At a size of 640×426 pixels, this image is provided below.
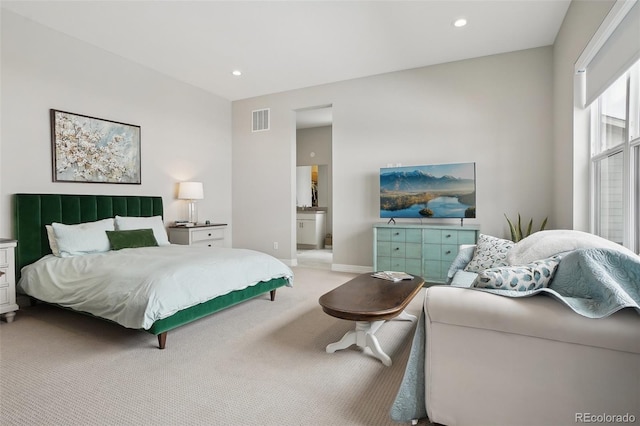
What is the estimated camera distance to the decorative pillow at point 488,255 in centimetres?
285

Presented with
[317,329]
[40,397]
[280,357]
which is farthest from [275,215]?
[40,397]

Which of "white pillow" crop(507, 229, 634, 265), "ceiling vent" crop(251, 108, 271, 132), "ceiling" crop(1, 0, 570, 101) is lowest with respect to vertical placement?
"white pillow" crop(507, 229, 634, 265)

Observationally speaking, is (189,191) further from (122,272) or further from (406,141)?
(406,141)

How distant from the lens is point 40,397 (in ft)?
6.17

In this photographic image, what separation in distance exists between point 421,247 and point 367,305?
234cm

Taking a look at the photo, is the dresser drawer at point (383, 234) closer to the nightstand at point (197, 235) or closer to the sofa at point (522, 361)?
the nightstand at point (197, 235)

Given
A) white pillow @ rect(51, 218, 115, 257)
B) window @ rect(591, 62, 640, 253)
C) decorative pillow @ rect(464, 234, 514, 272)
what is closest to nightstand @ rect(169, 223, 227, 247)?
white pillow @ rect(51, 218, 115, 257)

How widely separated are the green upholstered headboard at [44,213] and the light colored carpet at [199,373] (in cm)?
71

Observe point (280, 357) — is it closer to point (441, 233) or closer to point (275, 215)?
point (441, 233)

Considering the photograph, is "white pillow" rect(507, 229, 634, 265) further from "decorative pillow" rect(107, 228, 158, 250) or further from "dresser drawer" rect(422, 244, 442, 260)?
"decorative pillow" rect(107, 228, 158, 250)

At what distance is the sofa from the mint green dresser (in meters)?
2.75

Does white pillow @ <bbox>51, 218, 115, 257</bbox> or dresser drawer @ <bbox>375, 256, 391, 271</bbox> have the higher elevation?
white pillow @ <bbox>51, 218, 115, 257</bbox>

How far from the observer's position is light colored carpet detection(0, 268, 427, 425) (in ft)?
5.69

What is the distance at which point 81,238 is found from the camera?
349 centimetres
